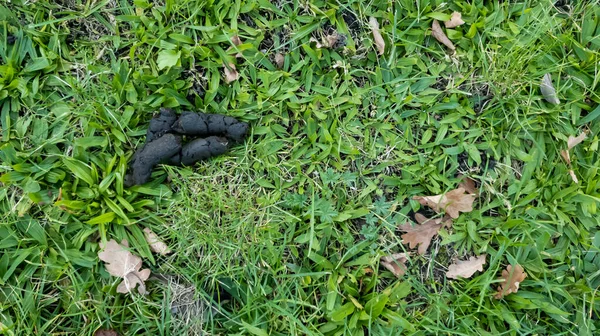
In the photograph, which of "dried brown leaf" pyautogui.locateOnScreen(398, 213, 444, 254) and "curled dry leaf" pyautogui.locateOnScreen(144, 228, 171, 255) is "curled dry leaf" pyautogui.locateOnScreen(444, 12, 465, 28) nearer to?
"dried brown leaf" pyautogui.locateOnScreen(398, 213, 444, 254)

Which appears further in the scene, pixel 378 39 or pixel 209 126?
pixel 378 39

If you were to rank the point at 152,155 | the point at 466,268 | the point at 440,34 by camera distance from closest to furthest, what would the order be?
the point at 152,155 → the point at 466,268 → the point at 440,34

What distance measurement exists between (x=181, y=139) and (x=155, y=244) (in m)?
0.62

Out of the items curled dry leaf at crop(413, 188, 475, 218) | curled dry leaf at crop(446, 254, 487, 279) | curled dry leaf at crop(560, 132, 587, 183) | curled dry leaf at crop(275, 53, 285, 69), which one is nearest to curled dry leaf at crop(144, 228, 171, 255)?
curled dry leaf at crop(275, 53, 285, 69)

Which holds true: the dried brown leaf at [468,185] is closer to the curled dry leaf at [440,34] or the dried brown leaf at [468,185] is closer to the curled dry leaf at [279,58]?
the curled dry leaf at [440,34]

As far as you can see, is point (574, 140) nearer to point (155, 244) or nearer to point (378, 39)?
point (378, 39)

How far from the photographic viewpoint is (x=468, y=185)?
8.92 ft

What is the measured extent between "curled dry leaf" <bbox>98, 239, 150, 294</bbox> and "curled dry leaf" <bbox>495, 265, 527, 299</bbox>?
6.59 ft

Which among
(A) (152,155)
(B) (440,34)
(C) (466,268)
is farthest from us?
(B) (440,34)

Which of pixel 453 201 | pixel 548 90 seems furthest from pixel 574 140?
pixel 453 201

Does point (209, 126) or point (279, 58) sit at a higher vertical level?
point (279, 58)

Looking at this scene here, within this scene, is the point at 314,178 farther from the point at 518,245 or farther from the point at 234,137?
the point at 518,245

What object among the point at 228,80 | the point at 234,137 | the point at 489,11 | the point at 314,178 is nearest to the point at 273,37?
the point at 228,80

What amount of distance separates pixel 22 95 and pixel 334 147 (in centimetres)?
181
